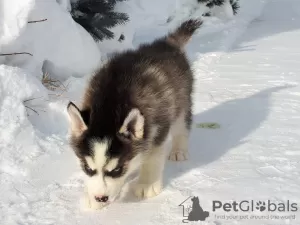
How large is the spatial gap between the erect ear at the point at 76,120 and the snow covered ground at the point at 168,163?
0.50m

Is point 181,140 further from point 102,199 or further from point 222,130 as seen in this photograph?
point 102,199

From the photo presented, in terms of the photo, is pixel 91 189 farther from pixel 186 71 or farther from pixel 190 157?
pixel 186 71

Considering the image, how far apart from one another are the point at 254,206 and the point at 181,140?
1.01 metres

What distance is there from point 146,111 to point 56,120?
56.0 inches

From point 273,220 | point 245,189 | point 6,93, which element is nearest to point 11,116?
point 6,93

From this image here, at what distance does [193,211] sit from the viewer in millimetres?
2949

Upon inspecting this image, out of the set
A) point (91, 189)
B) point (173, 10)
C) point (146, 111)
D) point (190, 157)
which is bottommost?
point (173, 10)

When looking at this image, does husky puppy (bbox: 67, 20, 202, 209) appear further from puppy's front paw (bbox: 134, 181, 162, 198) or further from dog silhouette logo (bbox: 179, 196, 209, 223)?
dog silhouette logo (bbox: 179, 196, 209, 223)

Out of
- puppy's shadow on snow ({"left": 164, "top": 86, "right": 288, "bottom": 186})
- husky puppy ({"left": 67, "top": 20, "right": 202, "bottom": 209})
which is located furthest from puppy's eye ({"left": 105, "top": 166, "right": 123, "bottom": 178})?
puppy's shadow on snow ({"left": 164, "top": 86, "right": 288, "bottom": 186})

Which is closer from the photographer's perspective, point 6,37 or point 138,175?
point 138,175

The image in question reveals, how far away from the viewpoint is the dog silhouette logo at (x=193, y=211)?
9.45 ft

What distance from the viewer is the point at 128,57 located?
3699 mm

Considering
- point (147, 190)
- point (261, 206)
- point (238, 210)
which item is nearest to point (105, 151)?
point (147, 190)

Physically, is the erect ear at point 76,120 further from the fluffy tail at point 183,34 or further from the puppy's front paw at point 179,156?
the fluffy tail at point 183,34
